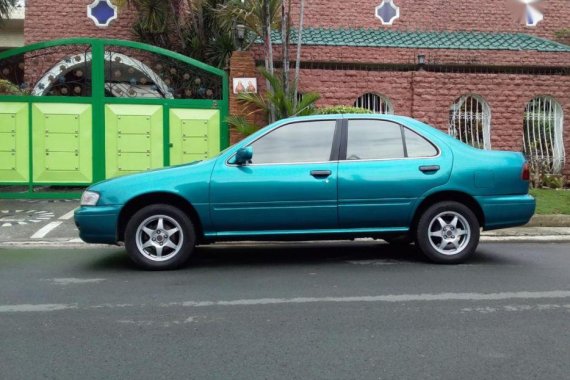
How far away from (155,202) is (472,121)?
30.9ft

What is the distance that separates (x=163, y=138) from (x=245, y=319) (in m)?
8.01

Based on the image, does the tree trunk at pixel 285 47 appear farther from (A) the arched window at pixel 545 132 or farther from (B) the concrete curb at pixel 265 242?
(A) the arched window at pixel 545 132

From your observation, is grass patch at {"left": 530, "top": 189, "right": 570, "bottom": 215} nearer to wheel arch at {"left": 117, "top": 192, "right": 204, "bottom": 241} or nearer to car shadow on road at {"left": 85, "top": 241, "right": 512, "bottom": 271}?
car shadow on road at {"left": 85, "top": 241, "right": 512, "bottom": 271}

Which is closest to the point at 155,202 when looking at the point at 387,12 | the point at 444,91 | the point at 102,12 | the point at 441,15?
the point at 444,91

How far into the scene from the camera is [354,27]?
16312 millimetres

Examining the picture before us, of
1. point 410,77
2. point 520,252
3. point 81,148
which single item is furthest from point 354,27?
point 520,252

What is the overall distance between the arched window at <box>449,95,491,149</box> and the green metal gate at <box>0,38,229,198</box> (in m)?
5.18

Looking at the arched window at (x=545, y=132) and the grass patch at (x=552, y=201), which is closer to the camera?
the grass patch at (x=552, y=201)

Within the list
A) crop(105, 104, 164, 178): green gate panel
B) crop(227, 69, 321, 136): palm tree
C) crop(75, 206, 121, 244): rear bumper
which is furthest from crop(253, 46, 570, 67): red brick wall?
crop(75, 206, 121, 244): rear bumper

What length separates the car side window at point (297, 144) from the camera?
673cm

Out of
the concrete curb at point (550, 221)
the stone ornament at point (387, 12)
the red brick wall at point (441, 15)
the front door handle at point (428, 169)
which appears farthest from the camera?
the stone ornament at point (387, 12)

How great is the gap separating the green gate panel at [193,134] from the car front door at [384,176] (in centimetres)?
606

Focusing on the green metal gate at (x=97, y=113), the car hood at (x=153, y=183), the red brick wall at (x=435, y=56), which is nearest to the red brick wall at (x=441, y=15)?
the red brick wall at (x=435, y=56)

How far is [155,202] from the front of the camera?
6609mm
